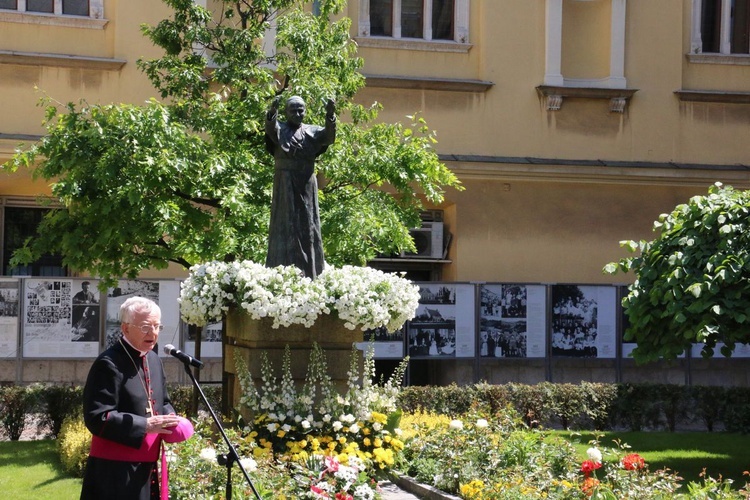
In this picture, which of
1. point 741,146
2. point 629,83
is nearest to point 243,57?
point 629,83

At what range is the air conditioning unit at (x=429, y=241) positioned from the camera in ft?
68.5

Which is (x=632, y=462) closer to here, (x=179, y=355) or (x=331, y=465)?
(x=331, y=465)

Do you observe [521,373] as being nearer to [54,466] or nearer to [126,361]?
[54,466]

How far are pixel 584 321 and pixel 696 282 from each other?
25.5 ft

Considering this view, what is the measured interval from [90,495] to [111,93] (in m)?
14.2

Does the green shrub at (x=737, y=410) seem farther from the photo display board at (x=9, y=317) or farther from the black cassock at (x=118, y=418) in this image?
the black cassock at (x=118, y=418)

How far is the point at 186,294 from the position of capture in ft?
31.5

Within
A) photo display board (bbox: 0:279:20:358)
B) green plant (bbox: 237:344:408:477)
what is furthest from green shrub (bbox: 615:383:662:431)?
photo display board (bbox: 0:279:20:358)

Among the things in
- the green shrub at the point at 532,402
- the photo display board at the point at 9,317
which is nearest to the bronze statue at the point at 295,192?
the green shrub at the point at 532,402

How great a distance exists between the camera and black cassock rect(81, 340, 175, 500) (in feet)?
18.9

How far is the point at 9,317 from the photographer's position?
1695 cm

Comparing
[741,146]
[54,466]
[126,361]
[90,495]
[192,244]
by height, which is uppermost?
[741,146]

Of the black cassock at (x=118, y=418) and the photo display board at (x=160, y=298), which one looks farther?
the photo display board at (x=160, y=298)

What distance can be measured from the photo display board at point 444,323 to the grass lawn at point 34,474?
710cm
